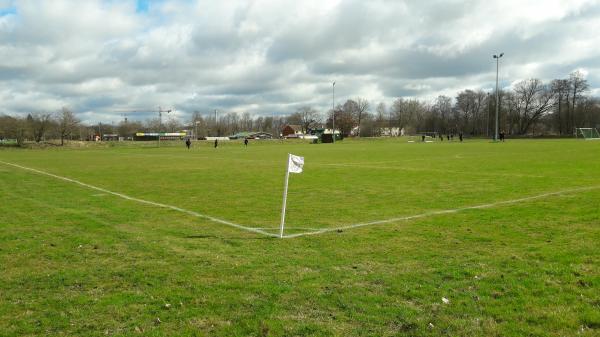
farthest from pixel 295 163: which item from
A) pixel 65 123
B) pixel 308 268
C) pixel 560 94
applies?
pixel 560 94

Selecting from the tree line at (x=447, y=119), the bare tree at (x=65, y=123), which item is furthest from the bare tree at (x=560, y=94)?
the bare tree at (x=65, y=123)

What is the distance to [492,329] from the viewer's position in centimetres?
457

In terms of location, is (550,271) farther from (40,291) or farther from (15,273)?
(15,273)

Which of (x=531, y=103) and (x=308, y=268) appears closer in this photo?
(x=308, y=268)

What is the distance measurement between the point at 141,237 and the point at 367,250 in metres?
4.43

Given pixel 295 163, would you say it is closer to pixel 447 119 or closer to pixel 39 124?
pixel 39 124

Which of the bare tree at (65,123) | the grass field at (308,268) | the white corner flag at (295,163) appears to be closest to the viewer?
the grass field at (308,268)

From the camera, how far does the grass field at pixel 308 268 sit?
4.85m

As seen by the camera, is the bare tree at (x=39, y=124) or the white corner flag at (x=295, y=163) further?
the bare tree at (x=39, y=124)

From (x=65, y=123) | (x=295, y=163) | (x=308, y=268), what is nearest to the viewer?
(x=308, y=268)

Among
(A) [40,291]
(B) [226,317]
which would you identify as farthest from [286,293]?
(A) [40,291]

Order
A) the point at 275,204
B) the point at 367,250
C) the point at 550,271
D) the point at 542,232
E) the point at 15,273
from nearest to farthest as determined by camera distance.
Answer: the point at 550,271 < the point at 15,273 < the point at 367,250 < the point at 542,232 < the point at 275,204

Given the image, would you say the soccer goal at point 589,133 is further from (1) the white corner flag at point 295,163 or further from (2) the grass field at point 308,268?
(1) the white corner flag at point 295,163

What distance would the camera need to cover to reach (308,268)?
22.4 ft
